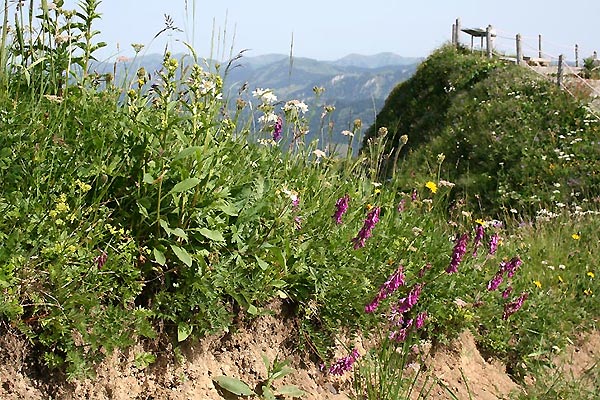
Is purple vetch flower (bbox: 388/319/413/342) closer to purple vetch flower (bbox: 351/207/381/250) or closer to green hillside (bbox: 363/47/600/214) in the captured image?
purple vetch flower (bbox: 351/207/381/250)

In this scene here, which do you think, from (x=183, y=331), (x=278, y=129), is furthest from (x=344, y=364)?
(x=278, y=129)

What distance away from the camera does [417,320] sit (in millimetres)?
3844

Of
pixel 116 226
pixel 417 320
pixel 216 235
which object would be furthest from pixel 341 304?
pixel 116 226

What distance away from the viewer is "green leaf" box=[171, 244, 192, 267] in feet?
9.14

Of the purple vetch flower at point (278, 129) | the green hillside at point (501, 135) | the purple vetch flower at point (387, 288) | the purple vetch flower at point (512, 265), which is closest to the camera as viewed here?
the purple vetch flower at point (387, 288)

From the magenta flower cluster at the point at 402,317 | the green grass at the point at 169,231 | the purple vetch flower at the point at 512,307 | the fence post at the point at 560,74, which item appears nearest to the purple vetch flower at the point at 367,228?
the green grass at the point at 169,231

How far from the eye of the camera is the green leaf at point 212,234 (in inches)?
113

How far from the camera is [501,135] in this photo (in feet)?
60.8

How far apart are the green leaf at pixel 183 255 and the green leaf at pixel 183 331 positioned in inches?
12.2

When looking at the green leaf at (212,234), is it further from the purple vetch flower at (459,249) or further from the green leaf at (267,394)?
the purple vetch flower at (459,249)

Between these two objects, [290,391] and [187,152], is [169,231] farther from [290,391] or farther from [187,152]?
[290,391]

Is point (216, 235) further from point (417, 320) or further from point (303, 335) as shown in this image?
point (417, 320)

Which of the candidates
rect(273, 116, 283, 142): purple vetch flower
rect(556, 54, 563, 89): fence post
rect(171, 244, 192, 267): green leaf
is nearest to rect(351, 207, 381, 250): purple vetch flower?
rect(273, 116, 283, 142): purple vetch flower

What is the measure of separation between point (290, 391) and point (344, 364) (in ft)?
1.28
